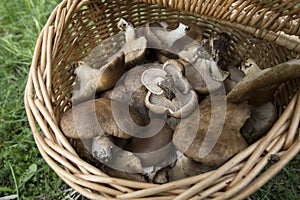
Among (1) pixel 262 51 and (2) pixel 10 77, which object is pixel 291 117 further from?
(2) pixel 10 77

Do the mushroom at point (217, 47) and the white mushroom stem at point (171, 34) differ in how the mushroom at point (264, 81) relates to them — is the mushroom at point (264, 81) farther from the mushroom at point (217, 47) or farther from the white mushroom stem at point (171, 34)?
the white mushroom stem at point (171, 34)

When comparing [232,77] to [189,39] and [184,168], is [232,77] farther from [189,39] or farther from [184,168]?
[184,168]

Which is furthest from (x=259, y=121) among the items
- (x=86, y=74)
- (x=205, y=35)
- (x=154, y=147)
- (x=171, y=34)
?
(x=86, y=74)

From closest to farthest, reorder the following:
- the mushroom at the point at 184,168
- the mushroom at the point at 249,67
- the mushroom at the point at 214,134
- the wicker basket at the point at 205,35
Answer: the wicker basket at the point at 205,35, the mushroom at the point at 214,134, the mushroom at the point at 184,168, the mushroom at the point at 249,67

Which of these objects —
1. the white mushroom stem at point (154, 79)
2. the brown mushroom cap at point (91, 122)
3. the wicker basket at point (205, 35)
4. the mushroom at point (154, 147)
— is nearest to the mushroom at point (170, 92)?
the white mushroom stem at point (154, 79)

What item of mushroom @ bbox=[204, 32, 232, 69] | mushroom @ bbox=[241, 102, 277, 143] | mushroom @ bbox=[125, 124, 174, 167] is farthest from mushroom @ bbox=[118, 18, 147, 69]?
mushroom @ bbox=[241, 102, 277, 143]

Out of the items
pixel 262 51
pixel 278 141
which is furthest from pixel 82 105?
pixel 262 51
